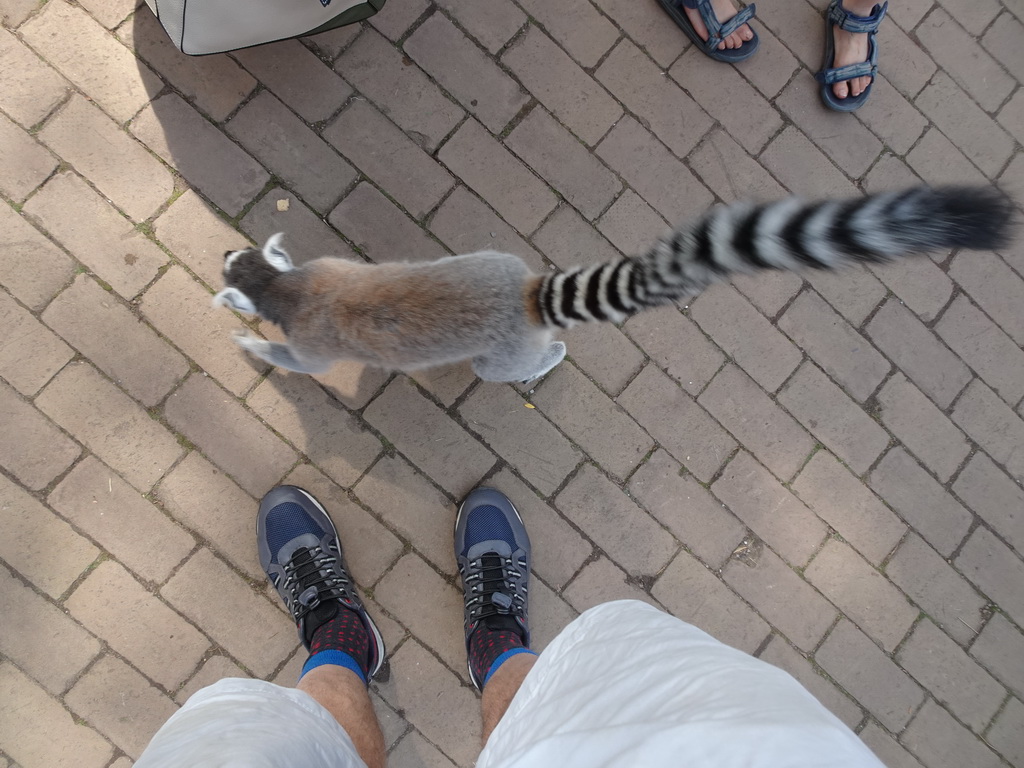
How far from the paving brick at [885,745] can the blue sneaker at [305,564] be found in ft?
10.0

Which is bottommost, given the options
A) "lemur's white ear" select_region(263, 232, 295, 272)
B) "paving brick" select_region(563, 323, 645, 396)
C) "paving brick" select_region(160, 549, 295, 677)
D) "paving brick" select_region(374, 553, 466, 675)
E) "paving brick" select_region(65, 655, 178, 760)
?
"paving brick" select_region(65, 655, 178, 760)

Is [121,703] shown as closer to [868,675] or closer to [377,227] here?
[377,227]

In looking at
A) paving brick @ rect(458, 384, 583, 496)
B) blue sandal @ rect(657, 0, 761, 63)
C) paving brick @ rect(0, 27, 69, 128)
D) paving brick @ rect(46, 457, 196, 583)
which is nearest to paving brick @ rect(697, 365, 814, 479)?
paving brick @ rect(458, 384, 583, 496)

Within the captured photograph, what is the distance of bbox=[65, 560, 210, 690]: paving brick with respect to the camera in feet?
11.3

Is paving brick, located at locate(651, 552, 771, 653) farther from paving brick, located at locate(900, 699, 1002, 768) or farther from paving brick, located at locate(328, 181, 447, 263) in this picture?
paving brick, located at locate(328, 181, 447, 263)

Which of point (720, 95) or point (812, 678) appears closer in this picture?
point (812, 678)

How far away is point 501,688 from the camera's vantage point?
321cm

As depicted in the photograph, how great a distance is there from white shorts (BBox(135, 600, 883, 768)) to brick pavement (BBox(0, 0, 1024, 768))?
1.28 m

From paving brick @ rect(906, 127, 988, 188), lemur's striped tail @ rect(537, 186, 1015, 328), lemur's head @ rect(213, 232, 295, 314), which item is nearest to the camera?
lemur's striped tail @ rect(537, 186, 1015, 328)

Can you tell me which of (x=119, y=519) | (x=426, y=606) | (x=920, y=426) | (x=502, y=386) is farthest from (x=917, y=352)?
(x=119, y=519)

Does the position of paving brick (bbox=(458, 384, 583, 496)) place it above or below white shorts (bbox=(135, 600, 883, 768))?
above

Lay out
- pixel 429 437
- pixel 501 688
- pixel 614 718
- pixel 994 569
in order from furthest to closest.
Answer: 1. pixel 994 569
2. pixel 429 437
3. pixel 501 688
4. pixel 614 718

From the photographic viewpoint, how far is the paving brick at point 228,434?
11.7ft

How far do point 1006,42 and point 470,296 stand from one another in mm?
4258
